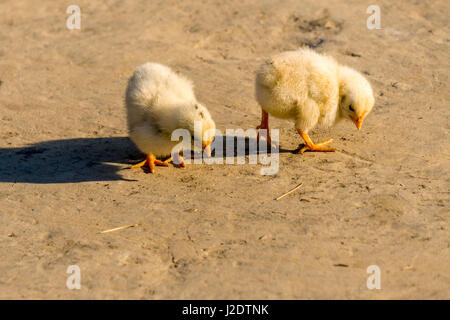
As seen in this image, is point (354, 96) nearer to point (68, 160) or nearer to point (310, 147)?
point (310, 147)

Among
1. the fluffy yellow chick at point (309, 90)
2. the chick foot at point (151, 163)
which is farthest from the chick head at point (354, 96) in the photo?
the chick foot at point (151, 163)

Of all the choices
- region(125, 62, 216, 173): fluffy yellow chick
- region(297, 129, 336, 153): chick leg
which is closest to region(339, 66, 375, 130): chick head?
region(297, 129, 336, 153): chick leg

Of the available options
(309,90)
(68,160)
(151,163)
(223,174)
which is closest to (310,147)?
(309,90)

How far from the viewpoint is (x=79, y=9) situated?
10156mm

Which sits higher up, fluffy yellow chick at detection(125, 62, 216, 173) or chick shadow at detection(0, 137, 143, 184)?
fluffy yellow chick at detection(125, 62, 216, 173)

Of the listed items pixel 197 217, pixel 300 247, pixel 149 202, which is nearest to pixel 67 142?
pixel 149 202

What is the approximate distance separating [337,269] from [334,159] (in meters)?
2.02

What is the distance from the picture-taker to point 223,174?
5.72 m

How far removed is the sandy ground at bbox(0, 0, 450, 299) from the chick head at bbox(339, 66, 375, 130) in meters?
0.46

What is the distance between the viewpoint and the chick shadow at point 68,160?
18.8 ft

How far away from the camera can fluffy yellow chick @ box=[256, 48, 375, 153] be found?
5.68 m

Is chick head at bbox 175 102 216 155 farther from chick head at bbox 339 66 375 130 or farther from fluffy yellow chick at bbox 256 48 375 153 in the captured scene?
chick head at bbox 339 66 375 130

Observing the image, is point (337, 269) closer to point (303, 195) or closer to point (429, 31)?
point (303, 195)

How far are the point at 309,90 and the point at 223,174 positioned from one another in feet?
3.97
